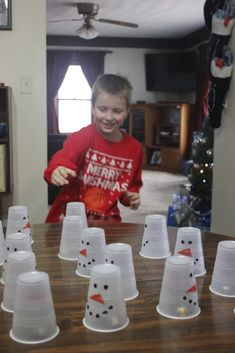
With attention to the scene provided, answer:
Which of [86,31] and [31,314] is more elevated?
[86,31]

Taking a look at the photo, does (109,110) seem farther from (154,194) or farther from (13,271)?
(154,194)

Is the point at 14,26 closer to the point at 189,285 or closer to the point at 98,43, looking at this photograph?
the point at 189,285

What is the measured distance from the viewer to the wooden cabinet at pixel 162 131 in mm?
8641

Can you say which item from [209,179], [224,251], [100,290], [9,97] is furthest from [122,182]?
[209,179]

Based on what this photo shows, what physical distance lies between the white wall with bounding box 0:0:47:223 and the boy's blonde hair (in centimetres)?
131

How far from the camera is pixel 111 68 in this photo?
9.45 metres

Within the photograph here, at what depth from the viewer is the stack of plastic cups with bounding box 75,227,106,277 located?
1.04 metres

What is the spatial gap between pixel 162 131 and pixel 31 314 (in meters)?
8.48

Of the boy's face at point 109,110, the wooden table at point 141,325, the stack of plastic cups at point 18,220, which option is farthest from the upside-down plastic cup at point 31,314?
the boy's face at point 109,110

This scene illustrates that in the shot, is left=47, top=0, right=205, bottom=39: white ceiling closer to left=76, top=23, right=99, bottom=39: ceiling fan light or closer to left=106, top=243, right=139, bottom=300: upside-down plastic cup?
left=76, top=23, right=99, bottom=39: ceiling fan light

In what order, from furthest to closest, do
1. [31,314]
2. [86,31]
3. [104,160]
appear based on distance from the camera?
1. [86,31]
2. [104,160]
3. [31,314]

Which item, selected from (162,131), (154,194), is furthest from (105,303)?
(162,131)

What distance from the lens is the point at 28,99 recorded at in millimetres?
2996

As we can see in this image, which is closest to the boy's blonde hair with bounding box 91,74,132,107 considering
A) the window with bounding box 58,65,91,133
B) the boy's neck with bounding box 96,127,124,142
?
the boy's neck with bounding box 96,127,124,142
